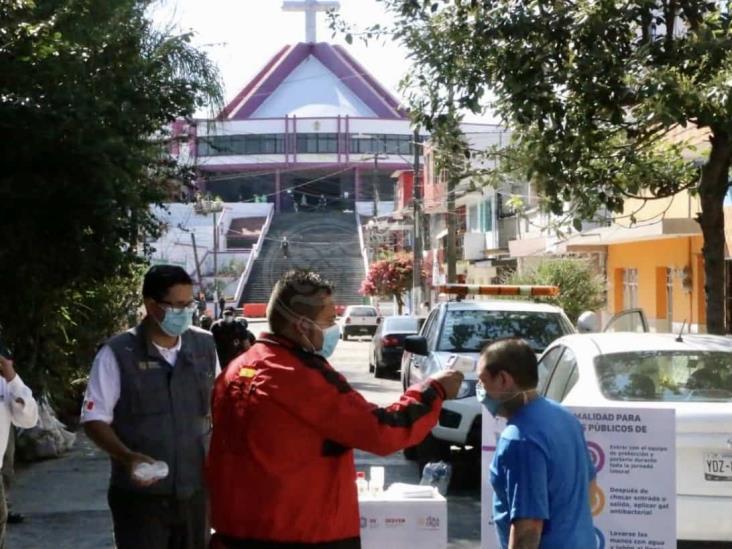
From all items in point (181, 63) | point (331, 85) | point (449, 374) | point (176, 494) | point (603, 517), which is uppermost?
point (331, 85)

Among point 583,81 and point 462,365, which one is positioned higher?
point 583,81

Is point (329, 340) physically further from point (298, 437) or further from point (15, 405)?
point (15, 405)

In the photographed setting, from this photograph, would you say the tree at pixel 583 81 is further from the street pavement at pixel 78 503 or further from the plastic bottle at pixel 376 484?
the plastic bottle at pixel 376 484

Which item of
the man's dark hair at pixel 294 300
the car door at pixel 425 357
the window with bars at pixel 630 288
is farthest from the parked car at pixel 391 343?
the man's dark hair at pixel 294 300

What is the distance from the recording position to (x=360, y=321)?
5012cm

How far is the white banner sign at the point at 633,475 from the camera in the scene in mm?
6723

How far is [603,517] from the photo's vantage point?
22.4 feet

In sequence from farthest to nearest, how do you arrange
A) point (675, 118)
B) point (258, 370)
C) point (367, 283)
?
point (367, 283) → point (675, 118) → point (258, 370)

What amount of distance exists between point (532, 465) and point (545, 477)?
0.21 feet

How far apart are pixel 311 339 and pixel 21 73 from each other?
7.24m

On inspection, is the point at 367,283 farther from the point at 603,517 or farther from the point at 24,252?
the point at 603,517

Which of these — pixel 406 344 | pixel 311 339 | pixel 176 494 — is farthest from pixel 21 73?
pixel 311 339

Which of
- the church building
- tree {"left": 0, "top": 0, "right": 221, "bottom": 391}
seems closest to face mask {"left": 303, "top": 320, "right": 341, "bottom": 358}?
tree {"left": 0, "top": 0, "right": 221, "bottom": 391}

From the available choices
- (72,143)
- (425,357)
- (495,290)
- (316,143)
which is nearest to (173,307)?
(72,143)
